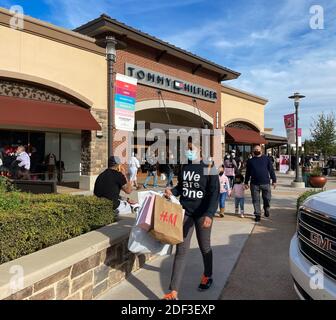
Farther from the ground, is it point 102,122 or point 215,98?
point 215,98

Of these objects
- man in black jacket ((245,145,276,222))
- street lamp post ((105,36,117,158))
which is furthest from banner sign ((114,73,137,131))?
man in black jacket ((245,145,276,222))

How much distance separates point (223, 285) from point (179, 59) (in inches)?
621

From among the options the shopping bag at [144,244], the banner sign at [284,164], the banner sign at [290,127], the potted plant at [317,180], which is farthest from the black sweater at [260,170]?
the banner sign at [284,164]

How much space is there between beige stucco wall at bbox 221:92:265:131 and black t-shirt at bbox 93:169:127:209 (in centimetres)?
1726

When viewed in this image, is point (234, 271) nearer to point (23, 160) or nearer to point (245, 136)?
point (23, 160)

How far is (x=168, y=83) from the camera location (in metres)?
17.8

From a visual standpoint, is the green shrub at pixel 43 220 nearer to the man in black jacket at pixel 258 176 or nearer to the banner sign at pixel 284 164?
the man in black jacket at pixel 258 176

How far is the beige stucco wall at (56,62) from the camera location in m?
11.3

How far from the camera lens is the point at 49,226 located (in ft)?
13.9

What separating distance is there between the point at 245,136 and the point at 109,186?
64.5 feet

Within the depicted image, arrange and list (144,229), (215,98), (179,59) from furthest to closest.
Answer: (215,98) → (179,59) → (144,229)

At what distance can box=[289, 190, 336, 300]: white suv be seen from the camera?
2.77 metres

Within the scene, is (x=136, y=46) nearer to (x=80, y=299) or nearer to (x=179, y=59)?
(x=179, y=59)

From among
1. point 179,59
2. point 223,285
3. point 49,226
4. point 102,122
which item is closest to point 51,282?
point 49,226
